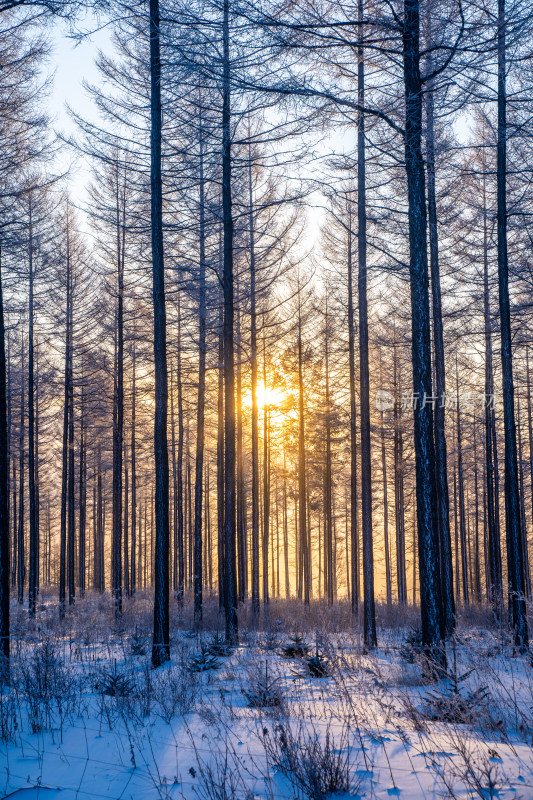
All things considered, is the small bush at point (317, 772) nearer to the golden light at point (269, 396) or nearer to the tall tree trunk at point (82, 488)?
the tall tree trunk at point (82, 488)

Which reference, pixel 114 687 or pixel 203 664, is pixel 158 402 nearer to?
pixel 203 664

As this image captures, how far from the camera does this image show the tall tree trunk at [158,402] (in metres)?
8.62

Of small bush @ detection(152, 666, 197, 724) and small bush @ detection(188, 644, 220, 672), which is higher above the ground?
small bush @ detection(152, 666, 197, 724)

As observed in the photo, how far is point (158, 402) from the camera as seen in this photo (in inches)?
352

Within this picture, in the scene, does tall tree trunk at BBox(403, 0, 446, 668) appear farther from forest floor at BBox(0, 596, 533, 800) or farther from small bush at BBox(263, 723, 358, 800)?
small bush at BBox(263, 723, 358, 800)

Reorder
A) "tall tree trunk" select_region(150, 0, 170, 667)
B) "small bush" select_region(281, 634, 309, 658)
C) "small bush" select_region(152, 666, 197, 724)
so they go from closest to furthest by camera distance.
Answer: "small bush" select_region(152, 666, 197, 724), "small bush" select_region(281, 634, 309, 658), "tall tree trunk" select_region(150, 0, 170, 667)

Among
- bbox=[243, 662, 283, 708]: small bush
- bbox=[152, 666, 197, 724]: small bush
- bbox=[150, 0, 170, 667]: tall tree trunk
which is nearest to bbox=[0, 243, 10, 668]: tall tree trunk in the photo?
bbox=[150, 0, 170, 667]: tall tree trunk

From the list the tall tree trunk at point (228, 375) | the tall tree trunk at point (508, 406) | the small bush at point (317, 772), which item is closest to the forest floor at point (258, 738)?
the small bush at point (317, 772)

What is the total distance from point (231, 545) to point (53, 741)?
6.70 meters

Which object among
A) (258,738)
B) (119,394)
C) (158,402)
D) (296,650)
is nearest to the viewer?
(258,738)

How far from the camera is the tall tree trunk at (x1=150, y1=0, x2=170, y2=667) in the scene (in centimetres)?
862

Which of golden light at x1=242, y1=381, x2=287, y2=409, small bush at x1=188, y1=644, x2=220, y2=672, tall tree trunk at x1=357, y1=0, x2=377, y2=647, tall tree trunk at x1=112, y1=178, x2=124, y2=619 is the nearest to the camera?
small bush at x1=188, y1=644, x2=220, y2=672

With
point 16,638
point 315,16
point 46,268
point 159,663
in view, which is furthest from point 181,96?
point 16,638

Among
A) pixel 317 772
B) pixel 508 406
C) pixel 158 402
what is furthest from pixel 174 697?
pixel 508 406
